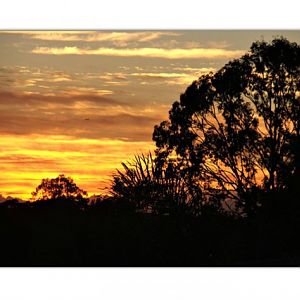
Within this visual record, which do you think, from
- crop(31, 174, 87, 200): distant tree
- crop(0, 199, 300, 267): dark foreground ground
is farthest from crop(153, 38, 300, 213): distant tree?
crop(0, 199, 300, 267): dark foreground ground

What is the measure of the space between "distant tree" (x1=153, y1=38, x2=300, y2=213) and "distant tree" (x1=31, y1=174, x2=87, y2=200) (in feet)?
17.7

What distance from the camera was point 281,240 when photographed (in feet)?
54.7

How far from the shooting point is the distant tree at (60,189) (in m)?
15.6

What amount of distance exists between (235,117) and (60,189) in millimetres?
7719

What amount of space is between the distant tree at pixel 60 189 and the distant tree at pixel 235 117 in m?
5.40

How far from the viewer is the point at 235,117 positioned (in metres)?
23.3

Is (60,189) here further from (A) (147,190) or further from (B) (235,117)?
(B) (235,117)

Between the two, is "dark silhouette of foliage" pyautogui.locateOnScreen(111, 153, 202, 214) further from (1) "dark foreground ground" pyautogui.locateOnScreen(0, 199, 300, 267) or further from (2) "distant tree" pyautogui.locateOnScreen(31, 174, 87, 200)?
(2) "distant tree" pyautogui.locateOnScreen(31, 174, 87, 200)

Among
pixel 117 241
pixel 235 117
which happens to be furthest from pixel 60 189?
pixel 235 117

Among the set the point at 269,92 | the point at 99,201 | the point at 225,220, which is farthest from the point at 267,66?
the point at 99,201

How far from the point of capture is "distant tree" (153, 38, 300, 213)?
21.8 metres

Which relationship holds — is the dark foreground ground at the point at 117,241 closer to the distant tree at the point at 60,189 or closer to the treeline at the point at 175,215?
the treeline at the point at 175,215

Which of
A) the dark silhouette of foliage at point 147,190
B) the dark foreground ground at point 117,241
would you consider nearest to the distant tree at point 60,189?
the dark foreground ground at point 117,241
